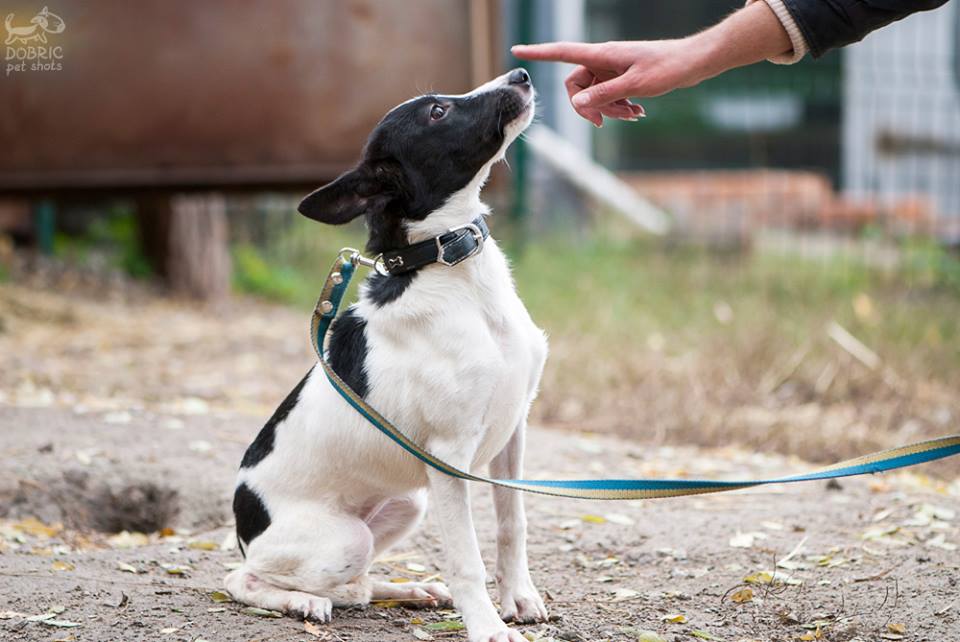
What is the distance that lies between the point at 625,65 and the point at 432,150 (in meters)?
0.53

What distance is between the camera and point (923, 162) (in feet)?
40.2

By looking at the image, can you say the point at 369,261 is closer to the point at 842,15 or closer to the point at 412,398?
the point at 412,398

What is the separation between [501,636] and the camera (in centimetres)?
257

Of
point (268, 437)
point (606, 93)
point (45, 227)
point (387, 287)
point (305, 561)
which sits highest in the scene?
point (606, 93)

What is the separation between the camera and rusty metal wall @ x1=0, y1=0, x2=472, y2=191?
605 cm

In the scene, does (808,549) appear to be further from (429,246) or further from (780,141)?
(780,141)

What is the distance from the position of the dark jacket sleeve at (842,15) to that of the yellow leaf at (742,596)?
58.3 inches

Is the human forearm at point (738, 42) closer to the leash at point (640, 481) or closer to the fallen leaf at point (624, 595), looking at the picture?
the leash at point (640, 481)

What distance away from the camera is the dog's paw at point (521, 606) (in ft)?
9.45

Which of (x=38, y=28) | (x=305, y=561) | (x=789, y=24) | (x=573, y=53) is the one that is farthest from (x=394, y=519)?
(x=38, y=28)

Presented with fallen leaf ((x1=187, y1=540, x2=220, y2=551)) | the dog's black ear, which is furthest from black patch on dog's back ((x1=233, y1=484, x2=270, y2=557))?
the dog's black ear

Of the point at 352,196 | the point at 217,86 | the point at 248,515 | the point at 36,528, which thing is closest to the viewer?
the point at 352,196

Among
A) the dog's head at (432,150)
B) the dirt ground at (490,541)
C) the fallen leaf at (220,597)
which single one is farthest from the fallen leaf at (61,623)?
the dog's head at (432,150)

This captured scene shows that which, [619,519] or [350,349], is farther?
[619,519]
